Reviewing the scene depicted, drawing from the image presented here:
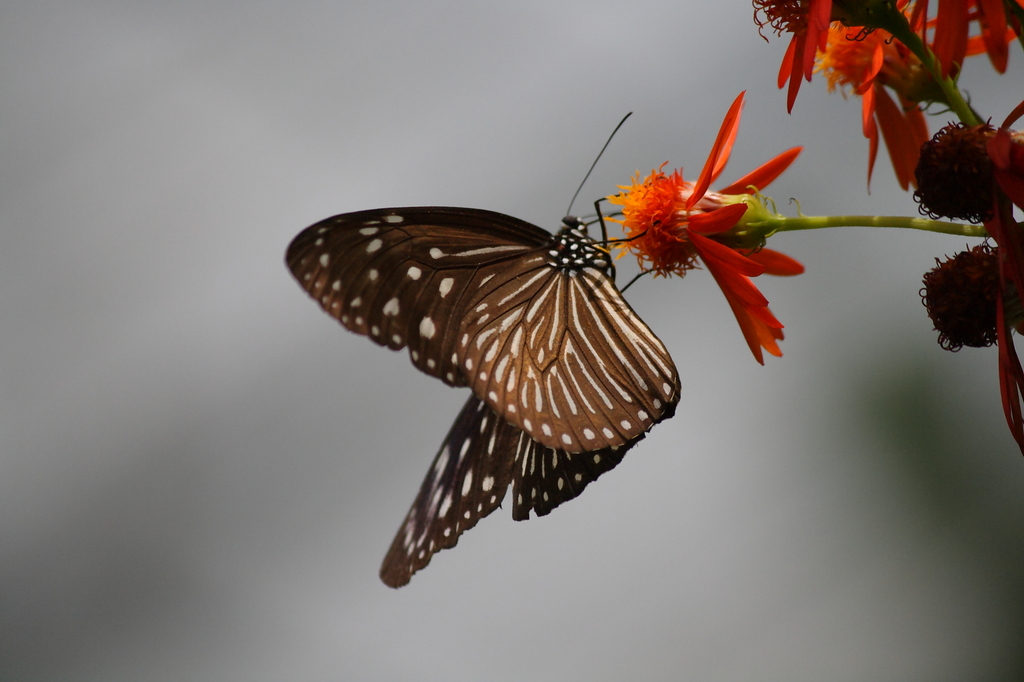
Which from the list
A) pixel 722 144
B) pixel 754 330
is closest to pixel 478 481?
pixel 754 330

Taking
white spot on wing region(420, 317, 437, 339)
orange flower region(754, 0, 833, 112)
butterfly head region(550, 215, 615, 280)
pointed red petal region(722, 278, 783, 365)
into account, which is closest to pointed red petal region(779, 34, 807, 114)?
orange flower region(754, 0, 833, 112)

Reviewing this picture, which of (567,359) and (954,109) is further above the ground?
(954,109)

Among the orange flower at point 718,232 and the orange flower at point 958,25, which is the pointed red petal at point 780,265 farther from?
the orange flower at point 958,25

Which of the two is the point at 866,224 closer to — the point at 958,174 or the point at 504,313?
the point at 958,174

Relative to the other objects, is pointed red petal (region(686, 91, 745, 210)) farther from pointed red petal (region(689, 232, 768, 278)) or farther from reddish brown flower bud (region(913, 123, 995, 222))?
reddish brown flower bud (region(913, 123, 995, 222))

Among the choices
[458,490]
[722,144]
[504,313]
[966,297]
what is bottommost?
[458,490]

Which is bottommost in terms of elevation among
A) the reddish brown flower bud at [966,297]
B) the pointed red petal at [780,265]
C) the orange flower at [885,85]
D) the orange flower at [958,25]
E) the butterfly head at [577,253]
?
the reddish brown flower bud at [966,297]

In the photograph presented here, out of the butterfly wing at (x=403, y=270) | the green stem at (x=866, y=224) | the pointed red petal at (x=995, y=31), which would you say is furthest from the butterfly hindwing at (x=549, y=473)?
the pointed red petal at (x=995, y=31)

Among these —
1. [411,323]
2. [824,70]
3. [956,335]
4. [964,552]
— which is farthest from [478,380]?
[964,552]
